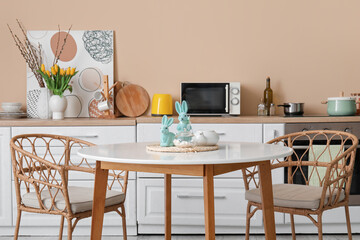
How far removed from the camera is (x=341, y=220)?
129 inches

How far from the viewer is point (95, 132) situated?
3252 millimetres

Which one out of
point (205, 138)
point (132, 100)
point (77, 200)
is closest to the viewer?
point (205, 138)

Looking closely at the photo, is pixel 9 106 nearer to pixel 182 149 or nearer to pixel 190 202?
pixel 190 202

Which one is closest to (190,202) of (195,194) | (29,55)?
(195,194)

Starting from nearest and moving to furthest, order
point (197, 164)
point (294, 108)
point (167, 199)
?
point (197, 164) → point (167, 199) → point (294, 108)

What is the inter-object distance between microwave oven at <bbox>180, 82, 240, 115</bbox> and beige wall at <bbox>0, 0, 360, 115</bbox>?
0.29 m

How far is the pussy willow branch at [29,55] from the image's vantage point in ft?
12.0

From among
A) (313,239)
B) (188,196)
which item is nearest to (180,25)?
(188,196)

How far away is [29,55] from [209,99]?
60.2 inches

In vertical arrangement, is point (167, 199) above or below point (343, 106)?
below

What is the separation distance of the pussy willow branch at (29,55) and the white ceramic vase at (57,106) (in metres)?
0.27

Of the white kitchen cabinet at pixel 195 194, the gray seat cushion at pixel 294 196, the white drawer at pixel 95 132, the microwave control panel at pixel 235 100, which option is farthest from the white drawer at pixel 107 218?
the gray seat cushion at pixel 294 196

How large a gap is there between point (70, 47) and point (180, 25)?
0.94 m

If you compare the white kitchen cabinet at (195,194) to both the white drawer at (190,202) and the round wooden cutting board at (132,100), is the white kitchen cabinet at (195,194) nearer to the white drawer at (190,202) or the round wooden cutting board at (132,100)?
the white drawer at (190,202)
